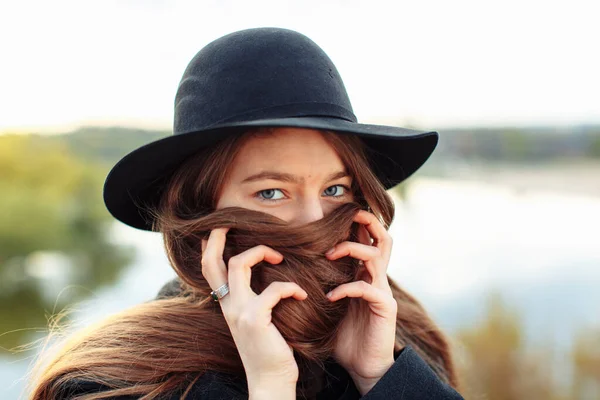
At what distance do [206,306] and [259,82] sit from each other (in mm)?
860

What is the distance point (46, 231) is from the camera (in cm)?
1344

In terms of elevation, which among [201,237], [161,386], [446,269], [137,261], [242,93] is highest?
[242,93]

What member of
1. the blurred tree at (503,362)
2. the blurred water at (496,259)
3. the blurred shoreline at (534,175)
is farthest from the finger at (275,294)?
the blurred shoreline at (534,175)

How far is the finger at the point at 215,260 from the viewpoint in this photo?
1.63 m

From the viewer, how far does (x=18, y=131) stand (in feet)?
46.1

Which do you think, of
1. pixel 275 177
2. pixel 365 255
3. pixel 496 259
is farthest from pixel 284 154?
pixel 496 259

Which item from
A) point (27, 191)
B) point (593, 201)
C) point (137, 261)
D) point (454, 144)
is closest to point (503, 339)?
point (593, 201)

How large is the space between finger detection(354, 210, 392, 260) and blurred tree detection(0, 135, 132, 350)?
11.3 meters

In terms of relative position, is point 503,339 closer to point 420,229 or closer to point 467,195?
point 420,229

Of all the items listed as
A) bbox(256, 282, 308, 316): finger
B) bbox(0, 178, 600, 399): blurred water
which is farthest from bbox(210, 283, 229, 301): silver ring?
bbox(0, 178, 600, 399): blurred water

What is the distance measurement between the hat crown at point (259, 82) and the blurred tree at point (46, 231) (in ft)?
36.7

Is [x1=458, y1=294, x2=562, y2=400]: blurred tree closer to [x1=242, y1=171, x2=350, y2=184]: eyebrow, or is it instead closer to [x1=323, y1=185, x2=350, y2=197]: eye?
[x1=323, y1=185, x2=350, y2=197]: eye

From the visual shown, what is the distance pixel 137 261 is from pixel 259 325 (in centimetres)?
1344

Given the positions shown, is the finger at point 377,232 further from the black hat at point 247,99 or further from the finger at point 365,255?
the black hat at point 247,99
